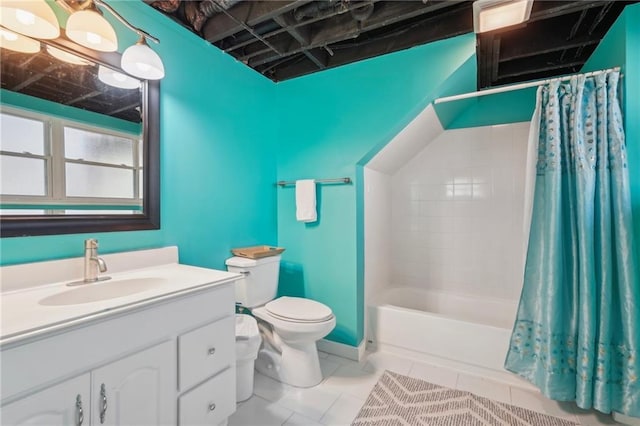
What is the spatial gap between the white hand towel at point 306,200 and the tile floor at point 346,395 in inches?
43.4

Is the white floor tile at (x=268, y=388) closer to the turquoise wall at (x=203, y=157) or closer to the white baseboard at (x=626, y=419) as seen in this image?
the turquoise wall at (x=203, y=157)

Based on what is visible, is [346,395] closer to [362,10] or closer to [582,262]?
[582,262]

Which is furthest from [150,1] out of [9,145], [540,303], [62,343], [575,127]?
[540,303]

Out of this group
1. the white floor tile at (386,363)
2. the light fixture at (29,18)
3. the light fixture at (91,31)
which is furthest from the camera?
the white floor tile at (386,363)

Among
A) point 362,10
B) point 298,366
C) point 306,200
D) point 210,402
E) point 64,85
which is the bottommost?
point 298,366

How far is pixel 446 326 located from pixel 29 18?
2.73m

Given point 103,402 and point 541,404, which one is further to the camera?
point 541,404

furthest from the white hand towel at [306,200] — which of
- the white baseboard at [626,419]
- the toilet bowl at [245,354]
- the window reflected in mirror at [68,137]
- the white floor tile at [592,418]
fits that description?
the white baseboard at [626,419]

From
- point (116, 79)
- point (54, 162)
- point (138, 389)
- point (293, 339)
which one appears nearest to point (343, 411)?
point (293, 339)

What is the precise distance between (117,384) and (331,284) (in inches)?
58.8

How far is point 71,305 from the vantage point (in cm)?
93

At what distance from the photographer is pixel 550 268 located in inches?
59.9

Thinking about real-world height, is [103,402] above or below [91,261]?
below

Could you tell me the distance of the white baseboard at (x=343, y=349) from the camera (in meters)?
2.10
